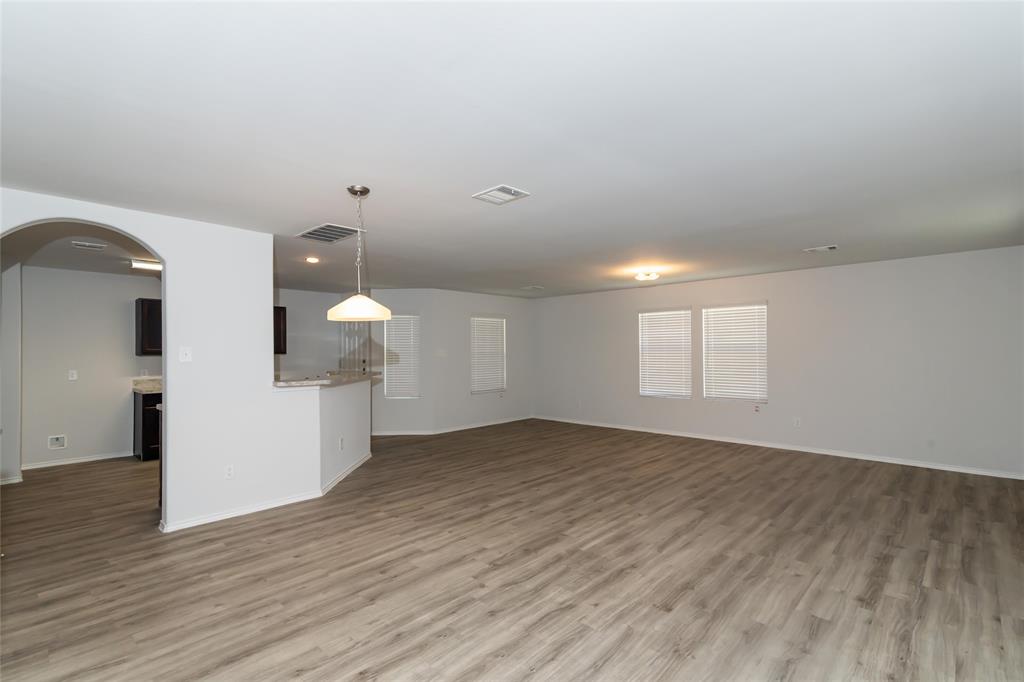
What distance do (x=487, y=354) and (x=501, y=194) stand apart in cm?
615

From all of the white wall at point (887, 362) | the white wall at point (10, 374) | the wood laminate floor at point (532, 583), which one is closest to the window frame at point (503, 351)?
the white wall at point (887, 362)

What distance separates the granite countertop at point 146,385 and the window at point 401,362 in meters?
3.23

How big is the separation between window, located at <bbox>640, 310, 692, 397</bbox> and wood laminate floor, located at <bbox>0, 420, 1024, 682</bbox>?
2928 mm

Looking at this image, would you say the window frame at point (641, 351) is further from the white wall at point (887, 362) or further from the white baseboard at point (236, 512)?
the white baseboard at point (236, 512)

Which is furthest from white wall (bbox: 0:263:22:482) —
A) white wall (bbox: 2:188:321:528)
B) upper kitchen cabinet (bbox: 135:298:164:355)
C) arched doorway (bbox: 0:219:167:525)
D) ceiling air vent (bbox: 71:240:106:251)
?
white wall (bbox: 2:188:321:528)

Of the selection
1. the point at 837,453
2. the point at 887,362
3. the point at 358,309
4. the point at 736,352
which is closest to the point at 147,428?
the point at 358,309

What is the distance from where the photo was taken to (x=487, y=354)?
939 centimetres

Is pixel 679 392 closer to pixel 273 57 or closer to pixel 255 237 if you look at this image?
pixel 255 237

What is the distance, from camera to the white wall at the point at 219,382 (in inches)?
157

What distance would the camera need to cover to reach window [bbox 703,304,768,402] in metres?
7.21

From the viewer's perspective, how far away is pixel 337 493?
4.95 meters

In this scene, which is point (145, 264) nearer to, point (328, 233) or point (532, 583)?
point (328, 233)

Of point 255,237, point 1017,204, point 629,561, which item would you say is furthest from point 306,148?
point 1017,204

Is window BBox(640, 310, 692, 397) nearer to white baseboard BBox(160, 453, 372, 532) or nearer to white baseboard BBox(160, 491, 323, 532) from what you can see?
white baseboard BBox(160, 453, 372, 532)
